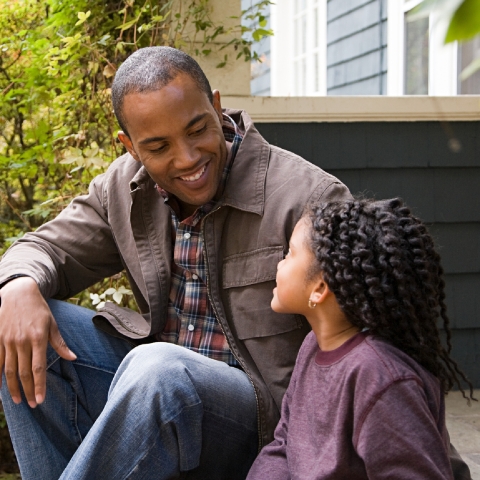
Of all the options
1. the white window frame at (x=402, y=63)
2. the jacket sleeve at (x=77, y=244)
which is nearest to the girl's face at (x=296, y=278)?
the jacket sleeve at (x=77, y=244)

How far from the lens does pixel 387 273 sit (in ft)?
4.71

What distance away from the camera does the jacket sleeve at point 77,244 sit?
7.07 feet

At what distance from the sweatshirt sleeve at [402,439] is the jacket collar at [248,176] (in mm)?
698

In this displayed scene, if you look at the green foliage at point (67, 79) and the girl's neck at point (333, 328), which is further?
the green foliage at point (67, 79)

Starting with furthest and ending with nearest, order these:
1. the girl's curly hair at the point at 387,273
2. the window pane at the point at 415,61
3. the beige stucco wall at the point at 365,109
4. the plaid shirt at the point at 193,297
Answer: the window pane at the point at 415,61, the beige stucco wall at the point at 365,109, the plaid shirt at the point at 193,297, the girl's curly hair at the point at 387,273

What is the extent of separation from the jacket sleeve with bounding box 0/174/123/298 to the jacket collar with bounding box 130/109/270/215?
7.9 inches

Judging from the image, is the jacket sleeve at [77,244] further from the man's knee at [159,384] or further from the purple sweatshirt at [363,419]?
the purple sweatshirt at [363,419]

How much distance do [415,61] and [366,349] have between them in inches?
132

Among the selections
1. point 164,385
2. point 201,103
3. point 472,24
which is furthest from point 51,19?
point 472,24

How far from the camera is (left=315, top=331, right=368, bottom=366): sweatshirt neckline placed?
1.49 metres

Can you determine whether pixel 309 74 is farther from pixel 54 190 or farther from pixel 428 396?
pixel 428 396

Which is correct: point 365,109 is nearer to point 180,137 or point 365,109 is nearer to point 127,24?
point 127,24

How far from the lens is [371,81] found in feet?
16.1

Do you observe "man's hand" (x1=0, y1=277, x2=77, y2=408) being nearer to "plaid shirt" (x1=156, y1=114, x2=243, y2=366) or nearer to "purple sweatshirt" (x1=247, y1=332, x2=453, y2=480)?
"plaid shirt" (x1=156, y1=114, x2=243, y2=366)
